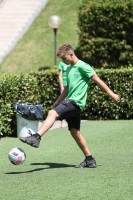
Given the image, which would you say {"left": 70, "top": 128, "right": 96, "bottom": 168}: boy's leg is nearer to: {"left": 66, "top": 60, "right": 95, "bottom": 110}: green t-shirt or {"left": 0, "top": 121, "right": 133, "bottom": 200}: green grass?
{"left": 0, "top": 121, "right": 133, "bottom": 200}: green grass

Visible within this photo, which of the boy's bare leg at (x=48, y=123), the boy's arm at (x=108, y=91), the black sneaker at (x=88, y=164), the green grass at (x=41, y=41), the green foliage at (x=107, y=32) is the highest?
the boy's arm at (x=108, y=91)

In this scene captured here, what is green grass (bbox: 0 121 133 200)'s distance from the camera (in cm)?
647

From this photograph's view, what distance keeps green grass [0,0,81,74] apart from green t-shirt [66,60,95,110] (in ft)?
40.4

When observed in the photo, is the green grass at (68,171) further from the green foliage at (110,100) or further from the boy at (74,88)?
the green foliage at (110,100)

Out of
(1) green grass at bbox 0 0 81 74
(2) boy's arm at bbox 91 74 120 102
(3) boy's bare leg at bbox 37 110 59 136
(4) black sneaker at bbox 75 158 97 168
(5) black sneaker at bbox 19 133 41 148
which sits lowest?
(1) green grass at bbox 0 0 81 74

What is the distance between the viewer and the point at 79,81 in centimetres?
774

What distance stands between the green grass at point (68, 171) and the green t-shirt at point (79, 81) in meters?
0.93

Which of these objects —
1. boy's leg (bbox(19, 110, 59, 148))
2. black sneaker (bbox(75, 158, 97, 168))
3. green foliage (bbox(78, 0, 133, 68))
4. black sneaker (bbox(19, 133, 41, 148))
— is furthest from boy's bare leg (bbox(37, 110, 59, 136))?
green foliage (bbox(78, 0, 133, 68))

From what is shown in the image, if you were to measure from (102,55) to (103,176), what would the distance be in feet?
39.9

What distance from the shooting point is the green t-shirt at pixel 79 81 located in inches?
304

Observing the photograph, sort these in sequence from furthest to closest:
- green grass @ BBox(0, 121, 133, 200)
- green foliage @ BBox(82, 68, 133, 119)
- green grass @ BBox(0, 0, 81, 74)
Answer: green grass @ BBox(0, 0, 81, 74)
green foliage @ BBox(82, 68, 133, 119)
green grass @ BBox(0, 121, 133, 200)

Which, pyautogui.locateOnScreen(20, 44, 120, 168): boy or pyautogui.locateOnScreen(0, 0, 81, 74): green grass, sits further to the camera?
pyautogui.locateOnScreen(0, 0, 81, 74): green grass

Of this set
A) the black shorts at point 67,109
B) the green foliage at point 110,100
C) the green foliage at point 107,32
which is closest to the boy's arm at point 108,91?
the black shorts at point 67,109

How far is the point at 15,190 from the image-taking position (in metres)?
6.76
